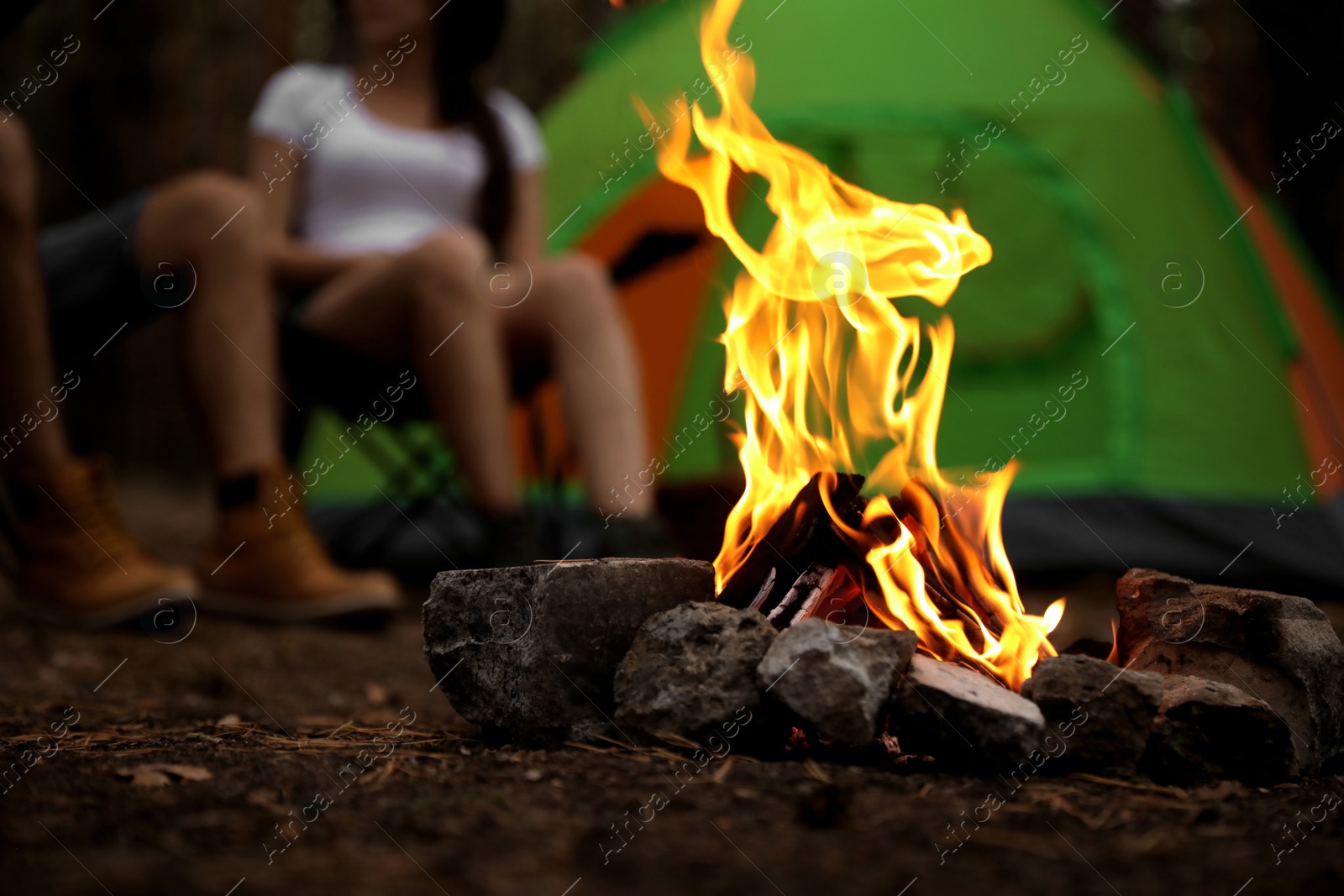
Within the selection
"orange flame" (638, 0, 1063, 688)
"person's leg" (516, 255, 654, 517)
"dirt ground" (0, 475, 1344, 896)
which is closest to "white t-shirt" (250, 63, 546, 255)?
"person's leg" (516, 255, 654, 517)

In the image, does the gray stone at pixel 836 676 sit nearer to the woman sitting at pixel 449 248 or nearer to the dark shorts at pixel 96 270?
the woman sitting at pixel 449 248

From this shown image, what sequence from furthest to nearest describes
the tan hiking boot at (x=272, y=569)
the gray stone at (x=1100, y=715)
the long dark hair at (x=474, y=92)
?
the long dark hair at (x=474, y=92) < the tan hiking boot at (x=272, y=569) < the gray stone at (x=1100, y=715)

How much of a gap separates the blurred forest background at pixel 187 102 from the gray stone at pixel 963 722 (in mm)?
5717

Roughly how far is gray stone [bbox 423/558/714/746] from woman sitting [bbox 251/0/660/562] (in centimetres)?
86

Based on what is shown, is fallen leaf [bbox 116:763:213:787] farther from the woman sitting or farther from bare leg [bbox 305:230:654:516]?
bare leg [bbox 305:230:654:516]

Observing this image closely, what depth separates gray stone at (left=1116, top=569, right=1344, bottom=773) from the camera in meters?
1.83

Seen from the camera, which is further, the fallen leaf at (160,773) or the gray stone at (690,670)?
the gray stone at (690,670)

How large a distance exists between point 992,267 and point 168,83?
6.81 metres

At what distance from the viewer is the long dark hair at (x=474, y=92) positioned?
152 inches

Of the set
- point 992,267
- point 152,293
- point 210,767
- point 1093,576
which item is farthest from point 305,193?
point 1093,576

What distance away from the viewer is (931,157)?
4.92m

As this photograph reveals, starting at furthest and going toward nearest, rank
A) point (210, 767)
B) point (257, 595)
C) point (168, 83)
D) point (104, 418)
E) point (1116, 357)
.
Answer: point (104, 418)
point (168, 83)
point (1116, 357)
point (257, 595)
point (210, 767)

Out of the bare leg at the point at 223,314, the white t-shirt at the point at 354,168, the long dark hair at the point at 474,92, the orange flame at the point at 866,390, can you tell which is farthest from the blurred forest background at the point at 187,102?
the orange flame at the point at 866,390

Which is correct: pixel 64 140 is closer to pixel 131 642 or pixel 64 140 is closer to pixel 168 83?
pixel 168 83
